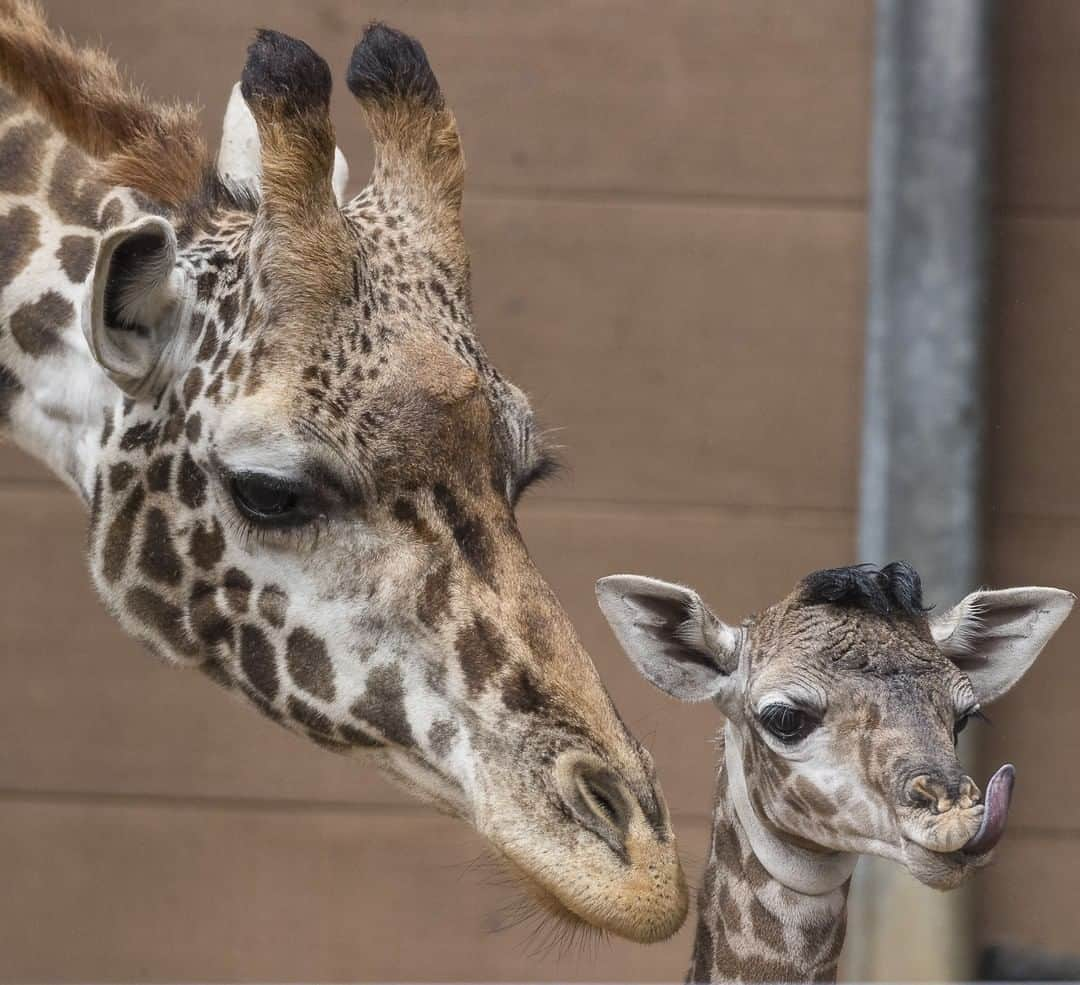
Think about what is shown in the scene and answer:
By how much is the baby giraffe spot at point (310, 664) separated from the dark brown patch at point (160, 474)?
31 cm

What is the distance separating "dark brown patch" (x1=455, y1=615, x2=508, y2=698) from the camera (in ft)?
7.68

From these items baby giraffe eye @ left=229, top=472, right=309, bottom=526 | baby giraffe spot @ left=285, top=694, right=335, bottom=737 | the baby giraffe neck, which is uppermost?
baby giraffe eye @ left=229, top=472, right=309, bottom=526

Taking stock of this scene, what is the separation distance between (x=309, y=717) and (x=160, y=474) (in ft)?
1.40

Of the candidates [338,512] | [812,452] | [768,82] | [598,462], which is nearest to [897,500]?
[812,452]

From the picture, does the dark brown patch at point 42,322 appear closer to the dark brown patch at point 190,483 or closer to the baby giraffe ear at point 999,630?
the dark brown patch at point 190,483

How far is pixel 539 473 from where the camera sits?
8.72ft

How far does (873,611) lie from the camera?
8.27 ft

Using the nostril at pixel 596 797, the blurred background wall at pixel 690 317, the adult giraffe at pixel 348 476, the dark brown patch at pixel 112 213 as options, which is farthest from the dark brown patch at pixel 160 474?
the blurred background wall at pixel 690 317

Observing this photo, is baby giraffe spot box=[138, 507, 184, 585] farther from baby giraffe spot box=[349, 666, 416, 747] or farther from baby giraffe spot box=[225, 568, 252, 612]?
baby giraffe spot box=[349, 666, 416, 747]

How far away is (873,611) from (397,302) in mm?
828

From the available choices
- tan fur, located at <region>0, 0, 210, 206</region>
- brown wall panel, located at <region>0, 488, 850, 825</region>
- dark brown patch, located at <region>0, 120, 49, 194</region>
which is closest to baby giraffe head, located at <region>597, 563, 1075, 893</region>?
tan fur, located at <region>0, 0, 210, 206</region>

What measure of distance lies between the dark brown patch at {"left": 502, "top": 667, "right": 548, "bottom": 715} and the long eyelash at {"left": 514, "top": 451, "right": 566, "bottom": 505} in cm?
34

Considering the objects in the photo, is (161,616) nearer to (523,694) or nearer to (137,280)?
(137,280)

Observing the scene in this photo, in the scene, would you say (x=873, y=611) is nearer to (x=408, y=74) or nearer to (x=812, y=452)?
(x=408, y=74)
